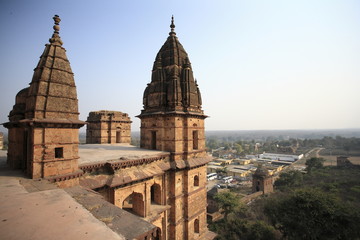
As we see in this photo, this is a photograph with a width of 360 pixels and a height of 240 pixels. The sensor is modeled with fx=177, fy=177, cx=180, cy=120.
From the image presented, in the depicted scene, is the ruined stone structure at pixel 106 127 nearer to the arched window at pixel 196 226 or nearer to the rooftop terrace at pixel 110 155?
the rooftop terrace at pixel 110 155

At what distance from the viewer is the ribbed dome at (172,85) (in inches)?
485

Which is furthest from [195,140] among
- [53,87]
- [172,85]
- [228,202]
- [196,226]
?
[228,202]

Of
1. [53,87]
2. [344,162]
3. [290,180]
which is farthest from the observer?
[344,162]

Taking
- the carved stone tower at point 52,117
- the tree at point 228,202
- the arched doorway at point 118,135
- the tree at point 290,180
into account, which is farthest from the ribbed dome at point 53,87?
the tree at point 290,180

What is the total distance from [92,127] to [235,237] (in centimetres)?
1943

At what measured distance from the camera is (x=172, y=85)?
12328 mm

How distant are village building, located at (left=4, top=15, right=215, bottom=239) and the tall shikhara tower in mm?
64

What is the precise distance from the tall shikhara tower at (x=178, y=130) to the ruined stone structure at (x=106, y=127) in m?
7.83

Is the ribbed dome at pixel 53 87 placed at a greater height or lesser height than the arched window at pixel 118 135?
greater

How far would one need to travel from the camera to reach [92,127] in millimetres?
19625

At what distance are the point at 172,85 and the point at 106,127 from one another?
437 inches

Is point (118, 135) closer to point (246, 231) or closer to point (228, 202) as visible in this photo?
point (228, 202)

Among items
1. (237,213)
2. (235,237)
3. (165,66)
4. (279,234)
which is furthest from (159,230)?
(237,213)

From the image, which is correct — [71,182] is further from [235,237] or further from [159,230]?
[235,237]
